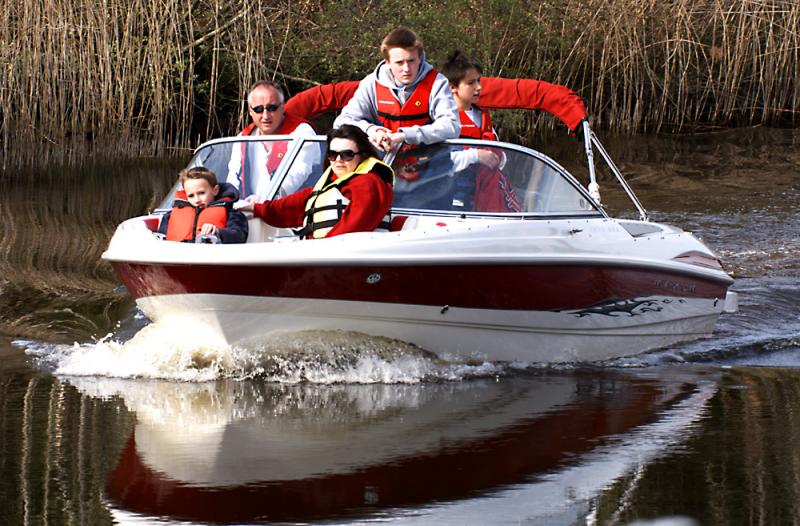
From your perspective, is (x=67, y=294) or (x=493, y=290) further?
(x=67, y=294)

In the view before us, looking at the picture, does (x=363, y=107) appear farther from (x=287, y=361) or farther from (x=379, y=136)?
(x=287, y=361)

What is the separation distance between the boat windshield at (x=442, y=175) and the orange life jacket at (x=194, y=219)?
48cm

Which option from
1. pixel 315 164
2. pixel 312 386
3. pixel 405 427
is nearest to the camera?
pixel 405 427

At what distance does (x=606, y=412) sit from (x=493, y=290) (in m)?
0.84

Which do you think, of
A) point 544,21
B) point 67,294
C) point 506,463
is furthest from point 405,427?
point 544,21

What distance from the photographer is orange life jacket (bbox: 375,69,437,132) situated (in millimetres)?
7191

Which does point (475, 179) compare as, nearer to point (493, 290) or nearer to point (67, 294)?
point (493, 290)

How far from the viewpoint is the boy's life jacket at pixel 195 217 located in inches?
258

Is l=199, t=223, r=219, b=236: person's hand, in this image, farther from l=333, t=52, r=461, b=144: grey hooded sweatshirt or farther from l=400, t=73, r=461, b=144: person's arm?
l=400, t=73, r=461, b=144: person's arm

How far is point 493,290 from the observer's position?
6414 millimetres

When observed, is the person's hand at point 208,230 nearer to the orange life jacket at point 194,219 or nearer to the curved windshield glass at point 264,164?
the orange life jacket at point 194,219

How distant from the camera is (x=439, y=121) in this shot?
22.8 feet

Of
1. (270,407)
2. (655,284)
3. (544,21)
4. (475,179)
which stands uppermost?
(544,21)

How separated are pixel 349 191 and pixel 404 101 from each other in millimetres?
1053
